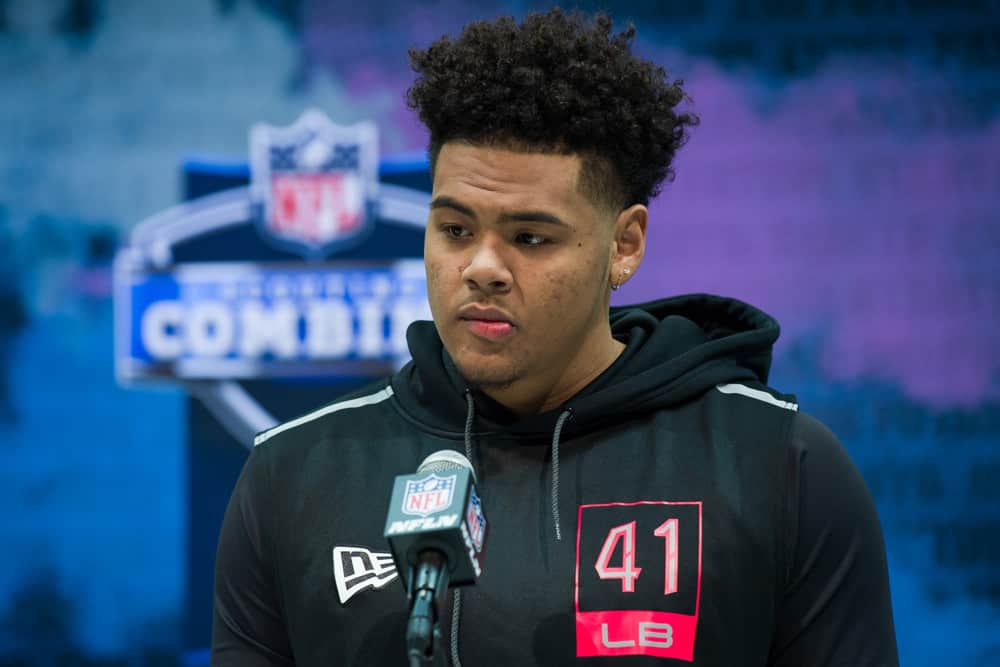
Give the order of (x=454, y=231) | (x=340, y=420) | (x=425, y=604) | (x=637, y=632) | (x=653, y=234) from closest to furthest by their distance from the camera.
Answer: (x=425, y=604) → (x=637, y=632) → (x=454, y=231) → (x=340, y=420) → (x=653, y=234)

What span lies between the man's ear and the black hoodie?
88mm

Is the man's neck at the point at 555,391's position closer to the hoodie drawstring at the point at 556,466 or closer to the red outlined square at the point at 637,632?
the hoodie drawstring at the point at 556,466

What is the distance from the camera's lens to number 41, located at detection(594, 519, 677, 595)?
4.17 feet

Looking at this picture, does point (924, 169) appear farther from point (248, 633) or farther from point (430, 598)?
point (430, 598)

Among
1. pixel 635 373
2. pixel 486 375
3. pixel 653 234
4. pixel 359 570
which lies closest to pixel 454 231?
pixel 486 375

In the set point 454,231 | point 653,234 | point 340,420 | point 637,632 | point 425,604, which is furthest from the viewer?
point 653,234

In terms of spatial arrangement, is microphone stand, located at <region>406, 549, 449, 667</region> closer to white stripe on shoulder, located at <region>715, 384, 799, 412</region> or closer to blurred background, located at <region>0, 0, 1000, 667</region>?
white stripe on shoulder, located at <region>715, 384, 799, 412</region>

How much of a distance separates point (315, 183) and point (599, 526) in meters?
1.87

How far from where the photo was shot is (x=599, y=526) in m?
1.31

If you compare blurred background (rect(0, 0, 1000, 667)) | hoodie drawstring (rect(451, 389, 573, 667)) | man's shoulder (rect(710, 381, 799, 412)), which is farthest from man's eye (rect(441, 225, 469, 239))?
blurred background (rect(0, 0, 1000, 667))

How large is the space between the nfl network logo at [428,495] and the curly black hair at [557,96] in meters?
0.49

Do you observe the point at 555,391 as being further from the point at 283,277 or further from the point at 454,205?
the point at 283,277

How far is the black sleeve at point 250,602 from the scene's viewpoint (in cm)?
141

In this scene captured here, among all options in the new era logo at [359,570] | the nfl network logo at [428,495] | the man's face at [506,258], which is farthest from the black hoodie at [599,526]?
the nfl network logo at [428,495]
